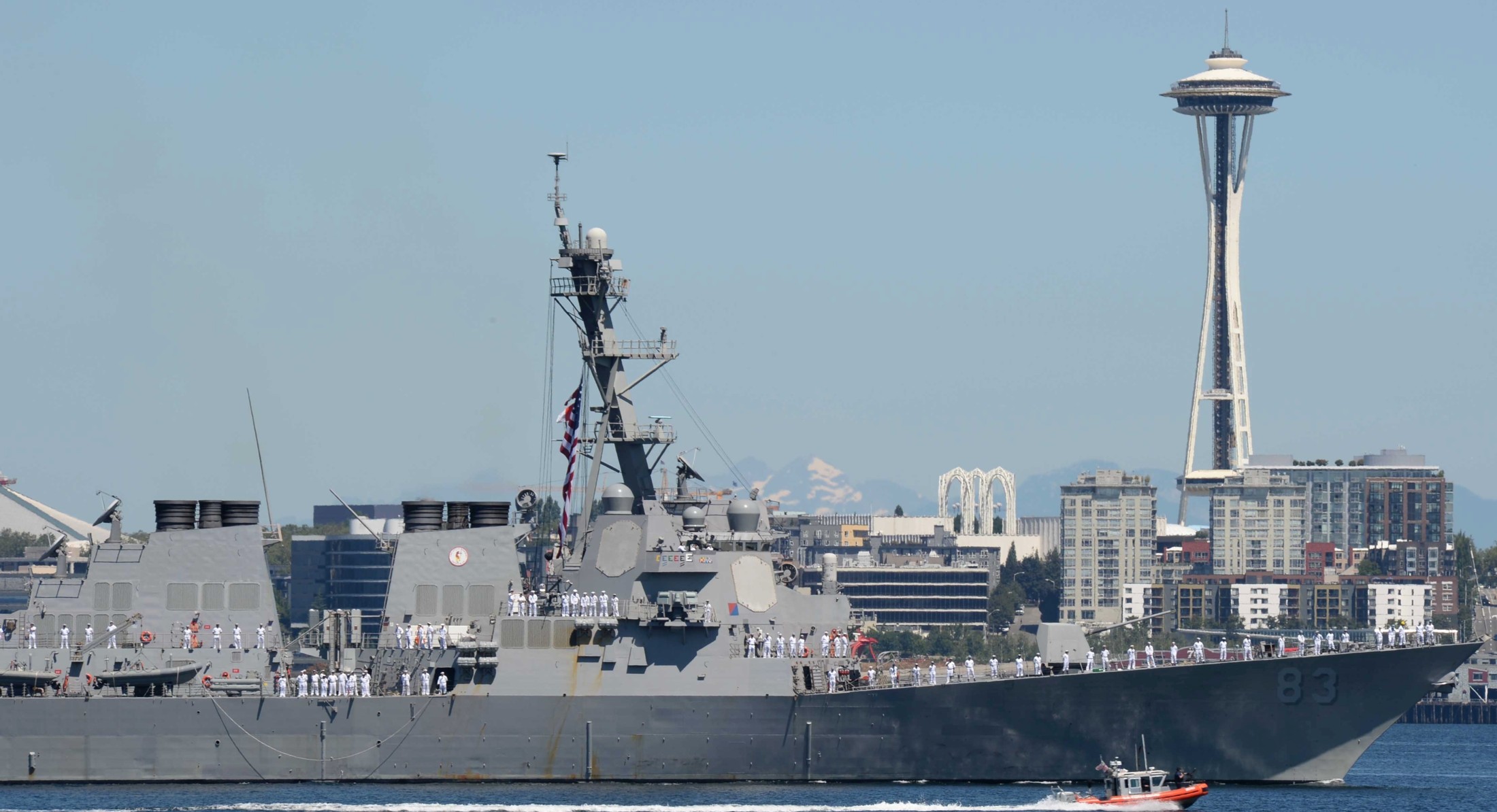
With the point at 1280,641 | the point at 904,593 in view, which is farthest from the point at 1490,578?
the point at 1280,641

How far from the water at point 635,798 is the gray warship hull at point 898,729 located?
15.4 inches

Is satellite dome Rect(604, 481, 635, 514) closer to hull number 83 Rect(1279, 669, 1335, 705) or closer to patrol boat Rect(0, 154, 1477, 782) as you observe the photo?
patrol boat Rect(0, 154, 1477, 782)

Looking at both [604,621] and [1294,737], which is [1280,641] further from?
[604,621]

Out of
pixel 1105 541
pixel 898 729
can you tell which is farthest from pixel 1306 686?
pixel 1105 541

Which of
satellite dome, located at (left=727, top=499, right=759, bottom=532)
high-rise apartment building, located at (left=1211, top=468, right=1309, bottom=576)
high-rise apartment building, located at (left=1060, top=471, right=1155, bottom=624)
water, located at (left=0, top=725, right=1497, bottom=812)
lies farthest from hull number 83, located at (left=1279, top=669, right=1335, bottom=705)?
high-rise apartment building, located at (left=1211, top=468, right=1309, bottom=576)

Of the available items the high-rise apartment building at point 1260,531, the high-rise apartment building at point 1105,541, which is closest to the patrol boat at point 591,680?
the high-rise apartment building at point 1105,541

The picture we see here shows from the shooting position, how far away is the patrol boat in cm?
4869

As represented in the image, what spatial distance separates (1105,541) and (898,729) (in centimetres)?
14388

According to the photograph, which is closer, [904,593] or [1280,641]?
[1280,641]

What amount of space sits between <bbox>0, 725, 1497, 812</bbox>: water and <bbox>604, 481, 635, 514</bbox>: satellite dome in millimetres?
5841

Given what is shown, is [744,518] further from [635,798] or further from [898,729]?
[635,798]

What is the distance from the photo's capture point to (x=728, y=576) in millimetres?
50406

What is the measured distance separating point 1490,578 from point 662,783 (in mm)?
146519

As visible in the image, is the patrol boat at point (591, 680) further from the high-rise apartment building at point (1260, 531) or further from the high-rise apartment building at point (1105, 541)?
the high-rise apartment building at point (1260, 531)
